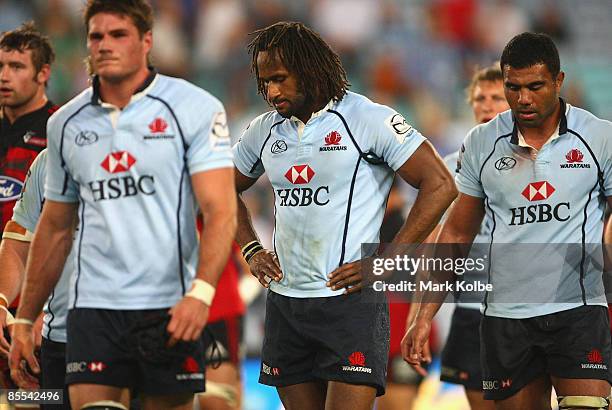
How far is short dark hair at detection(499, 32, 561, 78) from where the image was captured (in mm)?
5707

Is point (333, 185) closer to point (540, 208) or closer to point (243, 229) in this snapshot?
point (243, 229)

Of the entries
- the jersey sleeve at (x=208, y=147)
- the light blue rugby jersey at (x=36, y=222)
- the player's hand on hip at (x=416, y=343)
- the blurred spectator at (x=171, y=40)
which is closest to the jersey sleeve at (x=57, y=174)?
the jersey sleeve at (x=208, y=147)

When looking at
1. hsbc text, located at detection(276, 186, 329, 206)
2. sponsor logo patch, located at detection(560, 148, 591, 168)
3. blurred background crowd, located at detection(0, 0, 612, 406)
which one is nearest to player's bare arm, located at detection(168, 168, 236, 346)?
hsbc text, located at detection(276, 186, 329, 206)

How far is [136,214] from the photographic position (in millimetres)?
4613

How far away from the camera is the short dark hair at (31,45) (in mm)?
7203

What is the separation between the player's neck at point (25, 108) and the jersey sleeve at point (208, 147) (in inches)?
111

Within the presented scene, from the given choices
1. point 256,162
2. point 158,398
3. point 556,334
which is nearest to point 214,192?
point 158,398

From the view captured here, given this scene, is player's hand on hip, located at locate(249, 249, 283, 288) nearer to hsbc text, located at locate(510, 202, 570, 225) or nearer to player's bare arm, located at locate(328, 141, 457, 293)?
player's bare arm, located at locate(328, 141, 457, 293)

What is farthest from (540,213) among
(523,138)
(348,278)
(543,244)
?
(348,278)

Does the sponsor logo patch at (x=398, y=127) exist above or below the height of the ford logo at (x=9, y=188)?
above

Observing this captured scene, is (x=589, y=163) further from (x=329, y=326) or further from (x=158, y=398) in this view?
(x=158, y=398)

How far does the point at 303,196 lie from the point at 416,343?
975 mm

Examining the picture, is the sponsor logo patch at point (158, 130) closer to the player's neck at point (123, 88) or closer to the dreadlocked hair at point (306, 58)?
the player's neck at point (123, 88)

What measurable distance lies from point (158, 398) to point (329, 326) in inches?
43.6
